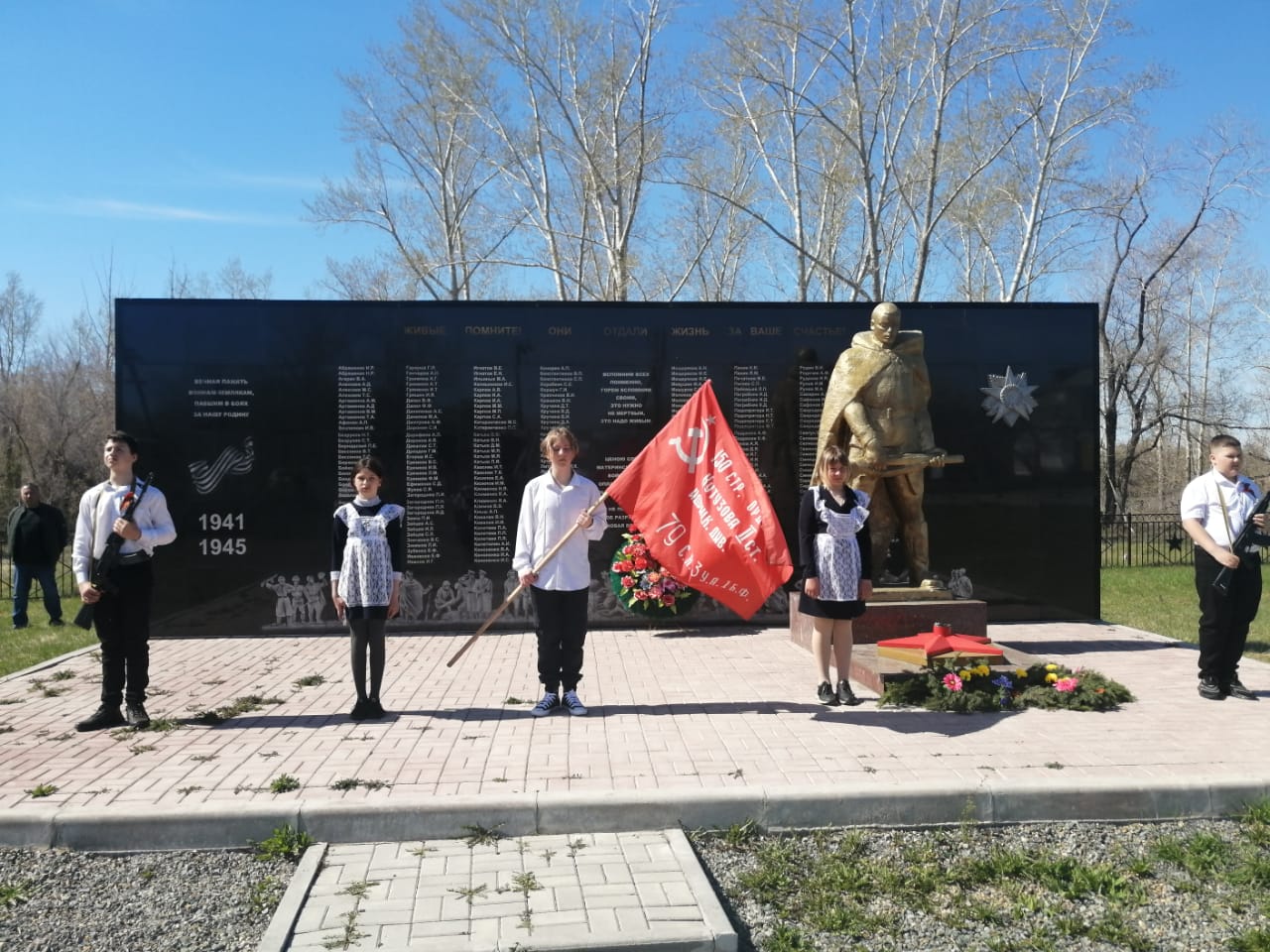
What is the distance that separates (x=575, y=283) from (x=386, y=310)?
838 inches

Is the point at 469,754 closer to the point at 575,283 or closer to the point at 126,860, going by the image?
the point at 126,860

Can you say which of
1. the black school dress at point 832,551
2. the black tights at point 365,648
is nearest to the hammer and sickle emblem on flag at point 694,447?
the black school dress at point 832,551

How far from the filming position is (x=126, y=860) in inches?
169

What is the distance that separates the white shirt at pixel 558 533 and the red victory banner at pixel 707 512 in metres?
0.26

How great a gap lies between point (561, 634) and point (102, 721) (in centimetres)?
300

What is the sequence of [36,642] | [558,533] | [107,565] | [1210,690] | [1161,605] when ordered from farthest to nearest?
[1161,605] < [36,642] < [1210,690] < [558,533] < [107,565]

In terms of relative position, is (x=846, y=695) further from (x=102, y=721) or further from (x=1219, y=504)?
(x=102, y=721)

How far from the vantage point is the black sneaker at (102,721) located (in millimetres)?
6285

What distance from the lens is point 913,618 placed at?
29.1 ft

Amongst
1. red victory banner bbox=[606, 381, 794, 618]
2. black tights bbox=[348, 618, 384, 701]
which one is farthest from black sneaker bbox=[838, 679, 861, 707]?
black tights bbox=[348, 618, 384, 701]

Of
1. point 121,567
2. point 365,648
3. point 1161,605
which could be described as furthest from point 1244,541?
point 121,567

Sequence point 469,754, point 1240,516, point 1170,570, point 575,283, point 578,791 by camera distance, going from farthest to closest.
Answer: point 575,283
point 1170,570
point 1240,516
point 469,754
point 578,791

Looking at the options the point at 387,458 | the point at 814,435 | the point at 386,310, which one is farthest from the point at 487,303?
the point at 814,435

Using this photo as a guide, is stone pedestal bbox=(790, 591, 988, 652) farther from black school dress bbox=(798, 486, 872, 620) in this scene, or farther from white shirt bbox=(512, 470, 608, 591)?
white shirt bbox=(512, 470, 608, 591)
